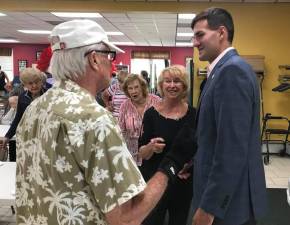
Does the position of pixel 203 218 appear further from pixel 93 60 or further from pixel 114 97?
pixel 114 97

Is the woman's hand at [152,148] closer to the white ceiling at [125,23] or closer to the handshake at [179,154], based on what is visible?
the handshake at [179,154]

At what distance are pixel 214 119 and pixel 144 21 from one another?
26.4 feet

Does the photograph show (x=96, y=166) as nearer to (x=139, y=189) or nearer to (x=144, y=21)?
Result: (x=139, y=189)

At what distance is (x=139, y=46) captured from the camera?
1667 cm

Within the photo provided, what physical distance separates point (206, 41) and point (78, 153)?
911 mm

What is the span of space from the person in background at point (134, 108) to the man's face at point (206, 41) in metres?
1.70

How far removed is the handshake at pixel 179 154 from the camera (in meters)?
1.24

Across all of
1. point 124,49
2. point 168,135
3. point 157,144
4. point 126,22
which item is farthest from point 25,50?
point 157,144

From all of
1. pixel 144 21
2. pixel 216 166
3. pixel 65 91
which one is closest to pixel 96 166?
pixel 65 91

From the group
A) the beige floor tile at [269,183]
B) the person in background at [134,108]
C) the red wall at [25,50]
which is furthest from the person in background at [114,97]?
the red wall at [25,50]

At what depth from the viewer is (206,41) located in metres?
1.66

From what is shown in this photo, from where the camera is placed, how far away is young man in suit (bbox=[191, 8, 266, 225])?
1456mm

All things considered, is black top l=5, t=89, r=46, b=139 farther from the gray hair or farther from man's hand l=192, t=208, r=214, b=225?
the gray hair

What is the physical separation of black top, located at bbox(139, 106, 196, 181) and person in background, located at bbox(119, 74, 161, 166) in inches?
29.5
